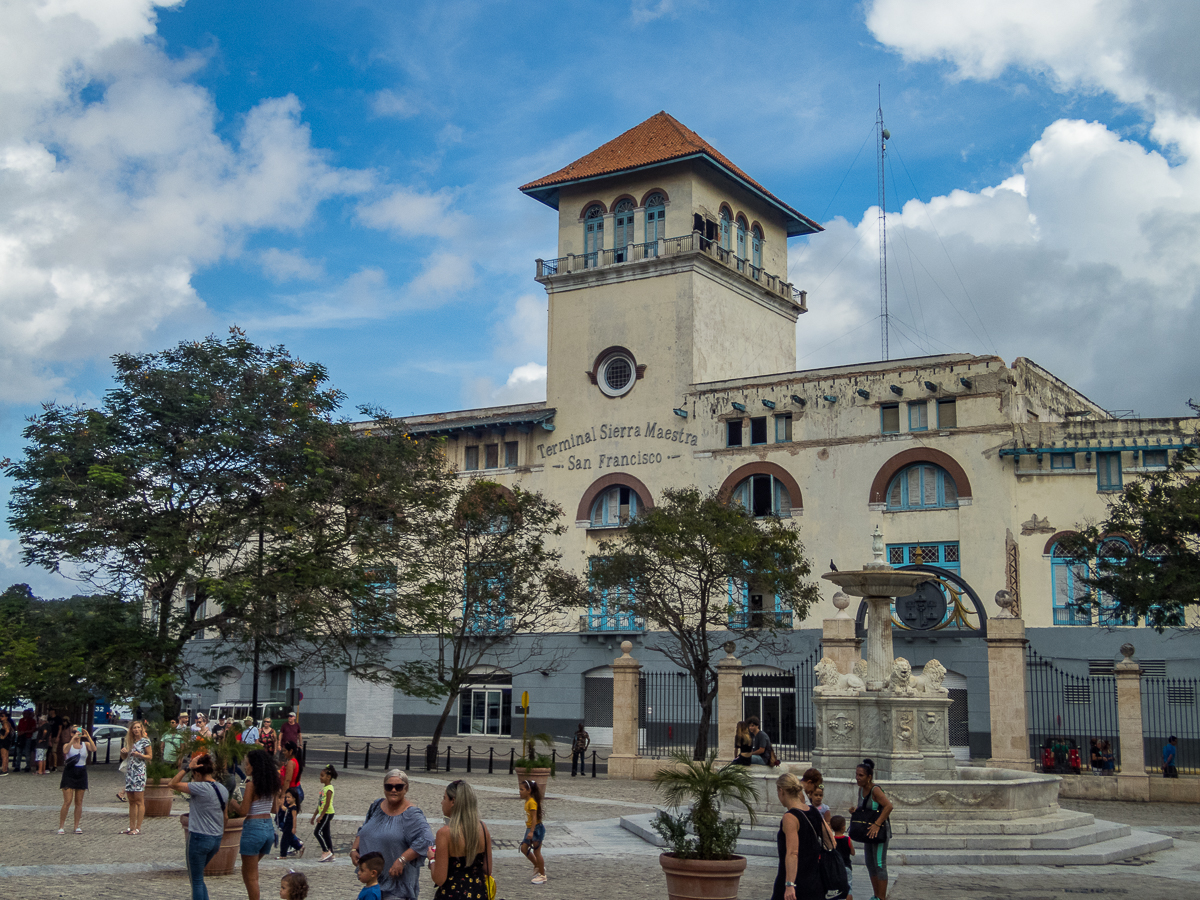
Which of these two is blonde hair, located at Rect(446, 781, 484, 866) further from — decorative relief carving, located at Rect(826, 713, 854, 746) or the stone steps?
decorative relief carving, located at Rect(826, 713, 854, 746)

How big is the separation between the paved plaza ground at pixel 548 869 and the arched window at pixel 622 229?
28.8 metres

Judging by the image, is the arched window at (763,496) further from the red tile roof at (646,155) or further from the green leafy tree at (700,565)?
the red tile roof at (646,155)

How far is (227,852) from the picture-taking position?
530 inches

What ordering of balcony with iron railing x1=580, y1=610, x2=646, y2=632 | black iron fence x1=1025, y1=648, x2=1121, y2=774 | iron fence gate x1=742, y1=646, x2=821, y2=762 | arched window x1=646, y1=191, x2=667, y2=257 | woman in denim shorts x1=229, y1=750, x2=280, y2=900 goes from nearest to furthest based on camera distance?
woman in denim shorts x1=229, y1=750, x2=280, y2=900 < black iron fence x1=1025, y1=648, x2=1121, y2=774 < iron fence gate x1=742, y1=646, x2=821, y2=762 < balcony with iron railing x1=580, y1=610, x2=646, y2=632 < arched window x1=646, y1=191, x2=667, y2=257

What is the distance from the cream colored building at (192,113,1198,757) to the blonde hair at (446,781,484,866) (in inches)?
1002

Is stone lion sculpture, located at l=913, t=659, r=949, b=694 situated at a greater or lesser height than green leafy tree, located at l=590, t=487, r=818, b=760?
lesser

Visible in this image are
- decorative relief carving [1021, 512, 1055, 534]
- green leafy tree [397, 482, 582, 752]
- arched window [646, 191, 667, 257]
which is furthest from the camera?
arched window [646, 191, 667, 257]

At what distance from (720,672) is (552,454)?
780 inches

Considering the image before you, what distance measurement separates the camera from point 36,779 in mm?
26375

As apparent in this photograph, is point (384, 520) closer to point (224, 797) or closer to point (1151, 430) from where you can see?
point (224, 797)

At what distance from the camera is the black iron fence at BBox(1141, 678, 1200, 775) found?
3125 cm

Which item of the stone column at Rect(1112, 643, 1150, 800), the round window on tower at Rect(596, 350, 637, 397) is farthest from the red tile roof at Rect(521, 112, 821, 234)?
the stone column at Rect(1112, 643, 1150, 800)

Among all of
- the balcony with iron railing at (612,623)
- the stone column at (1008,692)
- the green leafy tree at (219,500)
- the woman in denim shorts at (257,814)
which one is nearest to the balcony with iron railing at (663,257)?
the balcony with iron railing at (612,623)

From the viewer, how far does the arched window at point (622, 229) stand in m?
46.0
